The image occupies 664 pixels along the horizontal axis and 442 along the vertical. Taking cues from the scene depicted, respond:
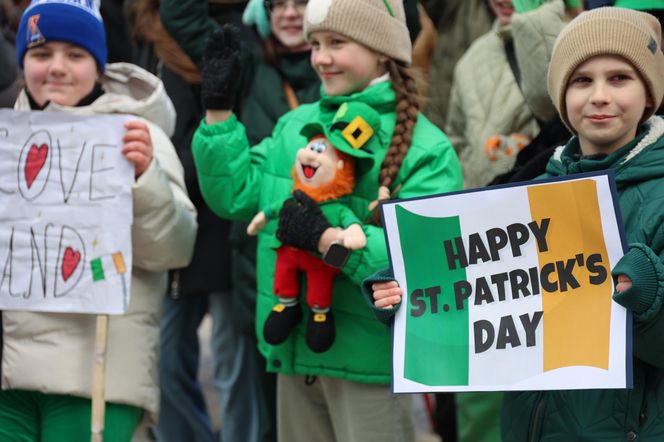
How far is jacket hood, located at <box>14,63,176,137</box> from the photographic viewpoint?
172 inches

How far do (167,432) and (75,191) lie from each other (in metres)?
2.04

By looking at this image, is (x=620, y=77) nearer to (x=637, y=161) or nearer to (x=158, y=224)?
(x=637, y=161)

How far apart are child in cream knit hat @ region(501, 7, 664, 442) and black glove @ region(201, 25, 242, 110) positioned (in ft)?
4.05

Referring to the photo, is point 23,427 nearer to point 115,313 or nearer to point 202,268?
point 115,313

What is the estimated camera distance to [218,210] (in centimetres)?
436

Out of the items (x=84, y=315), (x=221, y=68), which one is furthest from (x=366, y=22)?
(x=84, y=315)

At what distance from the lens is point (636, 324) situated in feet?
10.1

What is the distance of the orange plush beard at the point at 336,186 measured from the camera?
393 cm

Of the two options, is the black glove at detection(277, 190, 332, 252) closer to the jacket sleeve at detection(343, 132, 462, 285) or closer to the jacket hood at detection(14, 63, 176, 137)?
the jacket sleeve at detection(343, 132, 462, 285)

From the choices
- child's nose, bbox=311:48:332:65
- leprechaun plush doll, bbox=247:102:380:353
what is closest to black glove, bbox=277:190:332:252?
leprechaun plush doll, bbox=247:102:380:353

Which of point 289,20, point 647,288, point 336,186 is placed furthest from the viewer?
point 289,20

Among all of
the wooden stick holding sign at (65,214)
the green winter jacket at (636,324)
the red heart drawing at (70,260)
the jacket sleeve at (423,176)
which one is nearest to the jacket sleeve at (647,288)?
the green winter jacket at (636,324)

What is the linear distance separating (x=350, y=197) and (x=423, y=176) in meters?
0.27

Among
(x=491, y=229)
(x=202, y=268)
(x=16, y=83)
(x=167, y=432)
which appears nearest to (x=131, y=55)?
(x=16, y=83)
